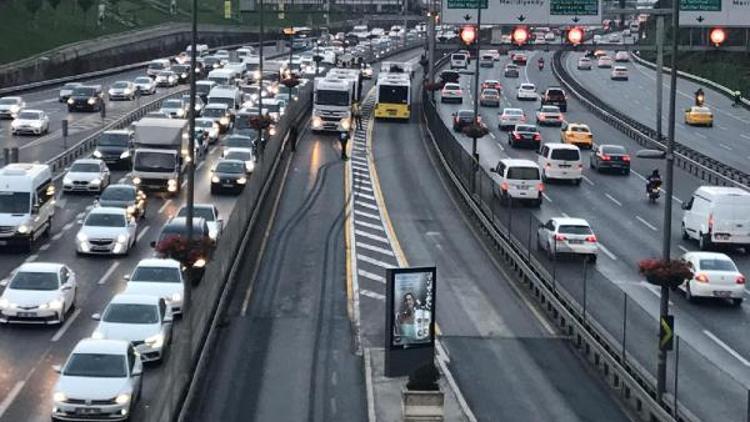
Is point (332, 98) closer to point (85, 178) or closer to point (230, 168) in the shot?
point (230, 168)

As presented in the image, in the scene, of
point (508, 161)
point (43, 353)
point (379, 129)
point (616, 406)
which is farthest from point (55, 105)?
point (616, 406)

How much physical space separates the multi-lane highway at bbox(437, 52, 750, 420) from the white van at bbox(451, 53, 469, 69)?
58.2 m

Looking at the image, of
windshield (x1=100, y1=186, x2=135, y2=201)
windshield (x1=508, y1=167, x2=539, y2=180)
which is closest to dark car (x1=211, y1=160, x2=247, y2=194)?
windshield (x1=100, y1=186, x2=135, y2=201)

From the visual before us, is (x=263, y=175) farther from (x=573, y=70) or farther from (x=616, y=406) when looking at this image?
(x=573, y=70)

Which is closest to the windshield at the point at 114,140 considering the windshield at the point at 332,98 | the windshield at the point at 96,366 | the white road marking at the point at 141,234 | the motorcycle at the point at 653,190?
the white road marking at the point at 141,234

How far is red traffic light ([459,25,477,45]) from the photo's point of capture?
63531mm

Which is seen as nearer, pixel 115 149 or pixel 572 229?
pixel 572 229

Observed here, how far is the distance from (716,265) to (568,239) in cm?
628

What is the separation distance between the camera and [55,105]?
313 feet

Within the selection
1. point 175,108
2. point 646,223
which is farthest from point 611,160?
point 175,108

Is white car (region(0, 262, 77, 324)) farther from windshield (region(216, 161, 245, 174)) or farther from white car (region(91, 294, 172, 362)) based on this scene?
windshield (region(216, 161, 245, 174))

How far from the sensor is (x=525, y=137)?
78312 millimetres

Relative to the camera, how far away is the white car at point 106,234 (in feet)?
145

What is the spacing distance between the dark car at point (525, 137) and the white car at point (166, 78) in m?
40.9
